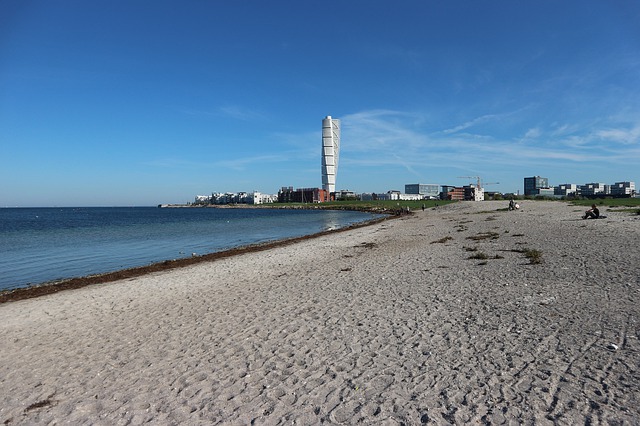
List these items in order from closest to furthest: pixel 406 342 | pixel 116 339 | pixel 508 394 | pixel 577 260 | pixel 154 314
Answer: pixel 508 394, pixel 406 342, pixel 116 339, pixel 154 314, pixel 577 260

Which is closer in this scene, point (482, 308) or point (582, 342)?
point (582, 342)

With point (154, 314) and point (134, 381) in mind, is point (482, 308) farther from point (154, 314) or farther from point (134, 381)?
point (154, 314)

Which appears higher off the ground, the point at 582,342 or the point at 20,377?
the point at 582,342

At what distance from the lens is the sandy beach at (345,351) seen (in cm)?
469

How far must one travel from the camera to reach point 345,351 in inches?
252

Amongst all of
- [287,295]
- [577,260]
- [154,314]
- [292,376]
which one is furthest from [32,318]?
[577,260]

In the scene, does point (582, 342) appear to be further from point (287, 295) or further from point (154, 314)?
point (154, 314)

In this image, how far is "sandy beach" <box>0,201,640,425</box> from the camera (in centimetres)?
469

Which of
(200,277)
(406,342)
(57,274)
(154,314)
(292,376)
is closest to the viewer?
(292,376)

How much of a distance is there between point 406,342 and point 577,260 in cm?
924

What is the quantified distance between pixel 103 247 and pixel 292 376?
29168 millimetres

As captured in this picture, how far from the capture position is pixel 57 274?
18297 millimetres

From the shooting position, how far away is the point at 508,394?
15.5 ft

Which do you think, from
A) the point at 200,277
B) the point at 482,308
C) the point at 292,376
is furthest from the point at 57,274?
the point at 482,308
